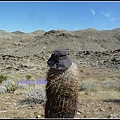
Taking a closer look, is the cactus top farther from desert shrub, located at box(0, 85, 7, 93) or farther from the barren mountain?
desert shrub, located at box(0, 85, 7, 93)

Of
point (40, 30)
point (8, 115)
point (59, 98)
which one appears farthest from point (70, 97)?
point (40, 30)

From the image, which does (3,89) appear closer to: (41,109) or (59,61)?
(41,109)

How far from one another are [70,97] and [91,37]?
84.9m

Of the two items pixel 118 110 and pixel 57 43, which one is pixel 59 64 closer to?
pixel 118 110

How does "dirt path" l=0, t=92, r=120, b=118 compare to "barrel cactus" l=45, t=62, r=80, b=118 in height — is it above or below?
below

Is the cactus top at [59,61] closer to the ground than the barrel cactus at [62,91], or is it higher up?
higher up

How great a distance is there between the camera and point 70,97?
576cm

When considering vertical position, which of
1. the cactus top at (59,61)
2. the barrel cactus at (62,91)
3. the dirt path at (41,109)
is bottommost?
the dirt path at (41,109)

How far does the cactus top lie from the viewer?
565 centimetres

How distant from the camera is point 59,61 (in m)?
5.80

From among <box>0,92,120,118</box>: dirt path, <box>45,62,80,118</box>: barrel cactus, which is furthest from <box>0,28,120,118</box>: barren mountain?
<box>45,62,80,118</box>: barrel cactus

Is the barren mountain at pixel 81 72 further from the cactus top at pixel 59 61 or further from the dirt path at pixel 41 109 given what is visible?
the cactus top at pixel 59 61

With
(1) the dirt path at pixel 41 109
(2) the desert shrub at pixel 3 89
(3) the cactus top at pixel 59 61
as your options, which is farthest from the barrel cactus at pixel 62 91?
(2) the desert shrub at pixel 3 89

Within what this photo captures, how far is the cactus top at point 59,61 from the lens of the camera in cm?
565
